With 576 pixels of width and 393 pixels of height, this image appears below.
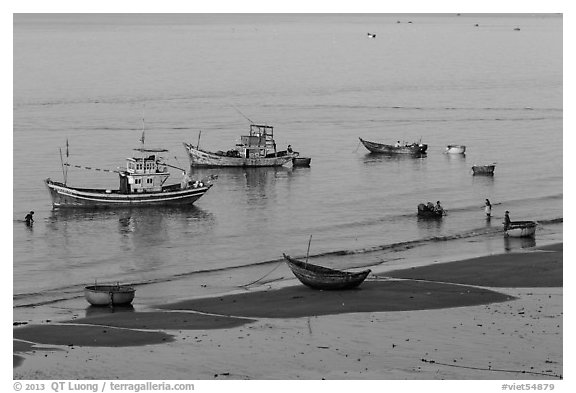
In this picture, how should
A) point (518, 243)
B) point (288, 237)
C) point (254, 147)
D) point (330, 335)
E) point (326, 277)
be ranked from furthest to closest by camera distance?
1. point (254, 147)
2. point (288, 237)
3. point (518, 243)
4. point (326, 277)
5. point (330, 335)

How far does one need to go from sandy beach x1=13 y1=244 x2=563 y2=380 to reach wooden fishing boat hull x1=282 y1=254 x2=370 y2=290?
1.34 ft

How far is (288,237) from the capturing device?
64.3 m

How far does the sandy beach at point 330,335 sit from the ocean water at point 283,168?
6.27m

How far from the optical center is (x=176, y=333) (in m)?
39.3

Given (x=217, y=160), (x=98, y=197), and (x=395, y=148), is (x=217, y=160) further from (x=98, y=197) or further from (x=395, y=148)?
(x=98, y=197)

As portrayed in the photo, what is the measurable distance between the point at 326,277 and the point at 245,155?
49182 millimetres

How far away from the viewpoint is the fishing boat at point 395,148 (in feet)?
327

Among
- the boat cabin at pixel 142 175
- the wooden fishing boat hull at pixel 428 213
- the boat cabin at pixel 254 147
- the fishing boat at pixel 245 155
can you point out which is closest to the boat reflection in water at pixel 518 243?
the wooden fishing boat hull at pixel 428 213

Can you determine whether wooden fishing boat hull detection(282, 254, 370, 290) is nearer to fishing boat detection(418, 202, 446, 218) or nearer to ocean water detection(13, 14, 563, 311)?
ocean water detection(13, 14, 563, 311)

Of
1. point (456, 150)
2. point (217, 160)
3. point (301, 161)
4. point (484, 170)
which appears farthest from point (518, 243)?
point (456, 150)

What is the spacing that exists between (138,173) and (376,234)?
17.9 metres
